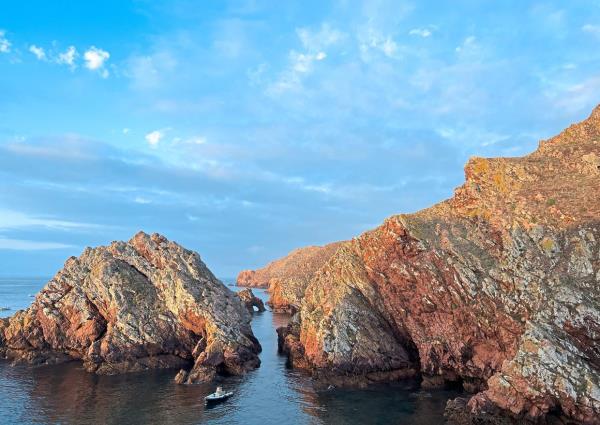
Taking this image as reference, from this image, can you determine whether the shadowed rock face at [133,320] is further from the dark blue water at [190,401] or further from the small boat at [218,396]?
the small boat at [218,396]

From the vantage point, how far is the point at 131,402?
201 ft

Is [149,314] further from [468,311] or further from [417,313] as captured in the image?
[468,311]

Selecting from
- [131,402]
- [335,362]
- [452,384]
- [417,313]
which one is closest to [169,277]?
[131,402]

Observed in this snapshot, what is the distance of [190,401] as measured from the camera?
61.8 m

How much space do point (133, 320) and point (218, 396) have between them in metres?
27.4

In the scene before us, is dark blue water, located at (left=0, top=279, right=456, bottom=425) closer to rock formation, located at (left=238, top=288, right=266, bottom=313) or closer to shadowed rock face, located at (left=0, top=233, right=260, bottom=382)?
shadowed rock face, located at (left=0, top=233, right=260, bottom=382)

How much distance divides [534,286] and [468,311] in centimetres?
918

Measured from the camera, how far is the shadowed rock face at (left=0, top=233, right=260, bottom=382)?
257 feet

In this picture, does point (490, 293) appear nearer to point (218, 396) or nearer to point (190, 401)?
point (218, 396)

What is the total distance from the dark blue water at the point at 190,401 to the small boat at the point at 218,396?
84 centimetres

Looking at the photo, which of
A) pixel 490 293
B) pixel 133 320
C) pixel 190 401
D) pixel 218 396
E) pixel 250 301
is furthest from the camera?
pixel 250 301

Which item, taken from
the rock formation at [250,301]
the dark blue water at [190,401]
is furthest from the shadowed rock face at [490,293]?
the rock formation at [250,301]

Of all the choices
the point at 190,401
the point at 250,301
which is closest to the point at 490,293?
the point at 190,401

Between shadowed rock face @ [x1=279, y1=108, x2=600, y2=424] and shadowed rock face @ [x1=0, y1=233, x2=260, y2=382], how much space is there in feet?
51.2
